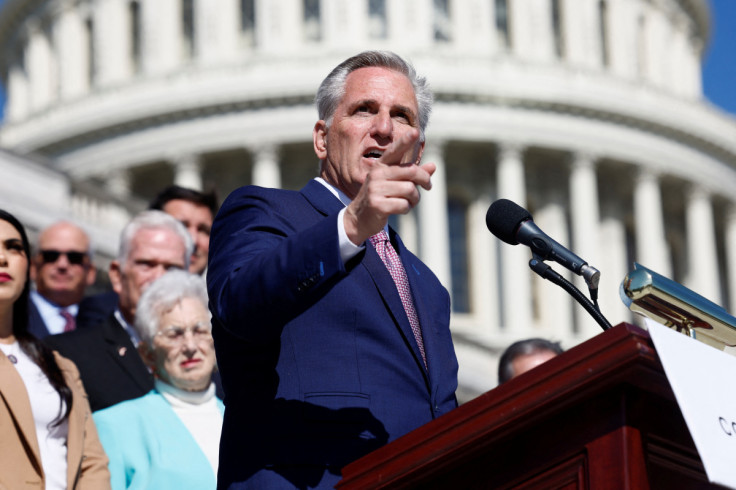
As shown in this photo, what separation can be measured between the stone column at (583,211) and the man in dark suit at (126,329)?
149 feet

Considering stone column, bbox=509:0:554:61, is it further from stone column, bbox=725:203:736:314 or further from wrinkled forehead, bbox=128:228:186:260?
wrinkled forehead, bbox=128:228:186:260

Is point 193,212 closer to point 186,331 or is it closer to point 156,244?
point 156,244

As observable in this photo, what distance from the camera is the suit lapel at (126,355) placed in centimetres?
816

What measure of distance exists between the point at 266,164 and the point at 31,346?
154ft

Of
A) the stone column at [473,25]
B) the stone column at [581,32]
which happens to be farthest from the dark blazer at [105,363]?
the stone column at [581,32]

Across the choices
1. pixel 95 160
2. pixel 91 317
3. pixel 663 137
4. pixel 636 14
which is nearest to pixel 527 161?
pixel 663 137

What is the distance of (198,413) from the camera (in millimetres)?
7414

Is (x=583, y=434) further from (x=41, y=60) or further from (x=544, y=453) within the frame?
(x=41, y=60)

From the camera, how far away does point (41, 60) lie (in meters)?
64.7

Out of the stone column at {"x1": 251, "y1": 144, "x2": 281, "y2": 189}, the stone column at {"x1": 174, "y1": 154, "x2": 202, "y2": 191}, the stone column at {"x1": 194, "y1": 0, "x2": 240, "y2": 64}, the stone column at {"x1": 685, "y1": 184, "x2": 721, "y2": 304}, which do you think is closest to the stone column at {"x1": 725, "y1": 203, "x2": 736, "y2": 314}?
the stone column at {"x1": 685, "y1": 184, "x2": 721, "y2": 304}

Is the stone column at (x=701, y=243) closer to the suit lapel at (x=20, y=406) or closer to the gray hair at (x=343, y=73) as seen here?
the suit lapel at (x=20, y=406)

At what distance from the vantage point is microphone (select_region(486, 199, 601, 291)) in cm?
440

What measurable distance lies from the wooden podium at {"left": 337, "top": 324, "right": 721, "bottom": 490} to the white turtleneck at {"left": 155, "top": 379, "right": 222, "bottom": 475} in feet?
12.4

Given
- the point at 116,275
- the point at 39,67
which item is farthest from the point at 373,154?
the point at 39,67
